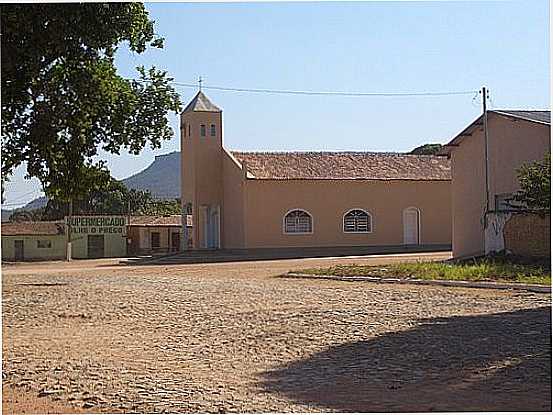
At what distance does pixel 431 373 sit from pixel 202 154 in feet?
104

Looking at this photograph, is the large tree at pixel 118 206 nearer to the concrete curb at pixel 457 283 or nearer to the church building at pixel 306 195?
the church building at pixel 306 195

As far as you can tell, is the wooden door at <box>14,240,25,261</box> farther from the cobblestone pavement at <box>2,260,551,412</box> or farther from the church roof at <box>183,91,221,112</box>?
the cobblestone pavement at <box>2,260,551,412</box>

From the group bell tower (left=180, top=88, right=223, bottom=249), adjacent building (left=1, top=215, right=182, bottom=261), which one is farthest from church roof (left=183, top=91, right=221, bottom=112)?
adjacent building (left=1, top=215, right=182, bottom=261)

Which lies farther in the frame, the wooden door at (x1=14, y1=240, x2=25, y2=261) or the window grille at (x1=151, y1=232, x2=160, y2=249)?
the window grille at (x1=151, y1=232, x2=160, y2=249)

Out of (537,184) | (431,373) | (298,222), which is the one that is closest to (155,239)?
(298,222)

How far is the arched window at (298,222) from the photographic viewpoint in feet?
125

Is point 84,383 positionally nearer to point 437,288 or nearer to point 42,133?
point 42,133

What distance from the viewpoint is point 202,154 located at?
130 feet

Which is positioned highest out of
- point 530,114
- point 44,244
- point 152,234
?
point 530,114

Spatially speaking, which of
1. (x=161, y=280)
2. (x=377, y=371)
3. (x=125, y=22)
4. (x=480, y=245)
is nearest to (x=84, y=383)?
(x=377, y=371)

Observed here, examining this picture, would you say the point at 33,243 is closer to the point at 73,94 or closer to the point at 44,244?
the point at 44,244

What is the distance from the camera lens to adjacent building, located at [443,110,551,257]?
79.4ft

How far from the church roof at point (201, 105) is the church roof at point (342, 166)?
6.97 ft

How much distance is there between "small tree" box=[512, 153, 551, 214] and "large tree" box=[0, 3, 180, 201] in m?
9.43
